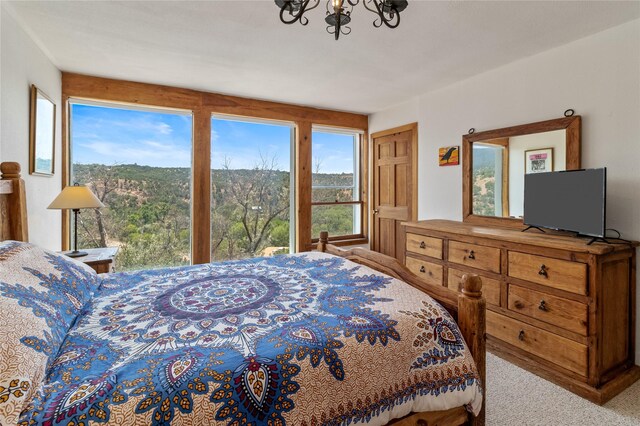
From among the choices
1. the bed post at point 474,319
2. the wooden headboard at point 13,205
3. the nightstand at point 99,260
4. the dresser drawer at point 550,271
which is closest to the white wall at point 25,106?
the wooden headboard at point 13,205

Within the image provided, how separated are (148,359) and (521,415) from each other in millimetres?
2090

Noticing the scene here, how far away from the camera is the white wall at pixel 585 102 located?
88.4 inches

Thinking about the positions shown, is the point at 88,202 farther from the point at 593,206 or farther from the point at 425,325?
the point at 593,206

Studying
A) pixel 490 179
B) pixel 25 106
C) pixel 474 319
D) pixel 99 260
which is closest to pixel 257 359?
pixel 474 319

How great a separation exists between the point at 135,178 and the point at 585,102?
4.33 meters

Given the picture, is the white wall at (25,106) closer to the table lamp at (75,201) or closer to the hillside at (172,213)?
the table lamp at (75,201)

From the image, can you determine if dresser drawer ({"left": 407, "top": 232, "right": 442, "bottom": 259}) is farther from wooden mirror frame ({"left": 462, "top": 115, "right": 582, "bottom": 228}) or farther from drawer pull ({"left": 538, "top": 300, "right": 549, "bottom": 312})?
drawer pull ({"left": 538, "top": 300, "right": 549, "bottom": 312})

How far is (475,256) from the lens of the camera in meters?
2.71

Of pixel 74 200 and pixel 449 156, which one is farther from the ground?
pixel 449 156

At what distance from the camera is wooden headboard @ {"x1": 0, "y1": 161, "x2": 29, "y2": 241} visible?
1822mm

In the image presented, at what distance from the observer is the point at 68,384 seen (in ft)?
2.86

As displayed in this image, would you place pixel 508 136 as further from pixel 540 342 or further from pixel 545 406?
pixel 545 406

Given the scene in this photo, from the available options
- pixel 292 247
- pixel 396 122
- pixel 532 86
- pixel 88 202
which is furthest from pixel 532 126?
pixel 88 202

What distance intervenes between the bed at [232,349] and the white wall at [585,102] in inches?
72.7
